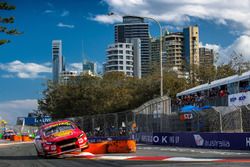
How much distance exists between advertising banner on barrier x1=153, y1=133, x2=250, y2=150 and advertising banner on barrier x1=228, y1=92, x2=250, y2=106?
19.2 ft

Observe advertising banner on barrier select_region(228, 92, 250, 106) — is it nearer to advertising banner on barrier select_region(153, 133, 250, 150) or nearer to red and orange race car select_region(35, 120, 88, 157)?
advertising banner on barrier select_region(153, 133, 250, 150)

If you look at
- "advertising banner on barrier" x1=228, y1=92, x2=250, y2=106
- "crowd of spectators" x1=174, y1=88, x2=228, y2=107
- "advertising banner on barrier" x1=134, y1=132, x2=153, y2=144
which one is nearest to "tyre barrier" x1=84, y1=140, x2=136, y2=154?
"advertising banner on barrier" x1=134, y1=132, x2=153, y2=144

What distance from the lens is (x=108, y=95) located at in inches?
2881

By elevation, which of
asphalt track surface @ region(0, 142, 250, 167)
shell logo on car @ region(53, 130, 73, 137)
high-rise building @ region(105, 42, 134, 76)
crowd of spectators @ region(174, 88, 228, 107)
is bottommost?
asphalt track surface @ region(0, 142, 250, 167)

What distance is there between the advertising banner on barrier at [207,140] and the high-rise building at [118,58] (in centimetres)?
11536

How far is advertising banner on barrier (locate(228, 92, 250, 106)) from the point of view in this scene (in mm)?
33875

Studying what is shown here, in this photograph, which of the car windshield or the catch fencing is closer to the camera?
the car windshield

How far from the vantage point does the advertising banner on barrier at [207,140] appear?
24.1 meters

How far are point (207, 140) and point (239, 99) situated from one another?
8878 millimetres

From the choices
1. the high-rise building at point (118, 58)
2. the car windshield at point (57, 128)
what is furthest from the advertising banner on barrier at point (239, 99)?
the high-rise building at point (118, 58)

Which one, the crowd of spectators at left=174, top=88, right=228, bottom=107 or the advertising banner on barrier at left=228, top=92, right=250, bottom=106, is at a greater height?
the crowd of spectators at left=174, top=88, right=228, bottom=107

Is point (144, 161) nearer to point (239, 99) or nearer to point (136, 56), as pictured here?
point (239, 99)

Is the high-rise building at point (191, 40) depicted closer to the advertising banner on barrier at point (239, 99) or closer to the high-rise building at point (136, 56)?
the high-rise building at point (136, 56)

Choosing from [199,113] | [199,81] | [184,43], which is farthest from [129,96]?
[184,43]
